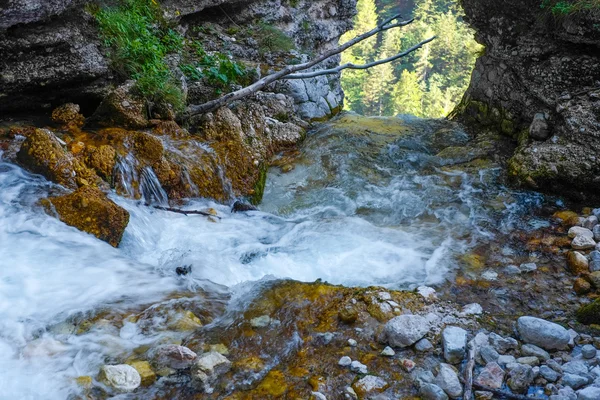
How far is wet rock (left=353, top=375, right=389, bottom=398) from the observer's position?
8.63 ft

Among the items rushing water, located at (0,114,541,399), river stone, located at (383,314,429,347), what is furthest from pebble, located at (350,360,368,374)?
rushing water, located at (0,114,541,399)

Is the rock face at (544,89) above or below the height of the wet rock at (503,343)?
above

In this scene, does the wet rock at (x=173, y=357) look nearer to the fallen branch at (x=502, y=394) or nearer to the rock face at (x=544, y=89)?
the fallen branch at (x=502, y=394)

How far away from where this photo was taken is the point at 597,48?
6.98 m

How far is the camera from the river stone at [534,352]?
2.80 metres

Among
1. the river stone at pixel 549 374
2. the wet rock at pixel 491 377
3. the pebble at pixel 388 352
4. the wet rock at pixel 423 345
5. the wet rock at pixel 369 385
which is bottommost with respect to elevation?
the wet rock at pixel 369 385

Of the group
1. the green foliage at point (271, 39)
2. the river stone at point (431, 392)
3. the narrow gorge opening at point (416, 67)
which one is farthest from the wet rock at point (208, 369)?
the narrow gorge opening at point (416, 67)

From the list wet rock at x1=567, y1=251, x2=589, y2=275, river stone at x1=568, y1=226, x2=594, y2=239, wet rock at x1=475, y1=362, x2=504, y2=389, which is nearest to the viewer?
wet rock at x1=475, y1=362, x2=504, y2=389

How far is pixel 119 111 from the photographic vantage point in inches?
249

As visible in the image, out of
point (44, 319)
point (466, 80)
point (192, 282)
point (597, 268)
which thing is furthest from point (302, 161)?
point (466, 80)

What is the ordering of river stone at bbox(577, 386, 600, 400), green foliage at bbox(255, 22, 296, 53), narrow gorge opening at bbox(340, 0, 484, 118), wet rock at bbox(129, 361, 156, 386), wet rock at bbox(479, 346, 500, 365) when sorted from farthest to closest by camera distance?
narrow gorge opening at bbox(340, 0, 484, 118) < green foliage at bbox(255, 22, 296, 53) < wet rock at bbox(479, 346, 500, 365) < wet rock at bbox(129, 361, 156, 386) < river stone at bbox(577, 386, 600, 400)

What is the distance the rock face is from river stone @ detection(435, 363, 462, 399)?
5.03 metres

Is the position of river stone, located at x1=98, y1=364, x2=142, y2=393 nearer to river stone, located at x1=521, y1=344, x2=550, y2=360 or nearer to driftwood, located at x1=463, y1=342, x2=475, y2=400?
driftwood, located at x1=463, y1=342, x2=475, y2=400

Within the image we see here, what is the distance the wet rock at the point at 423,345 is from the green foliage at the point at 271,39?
34.6 feet
